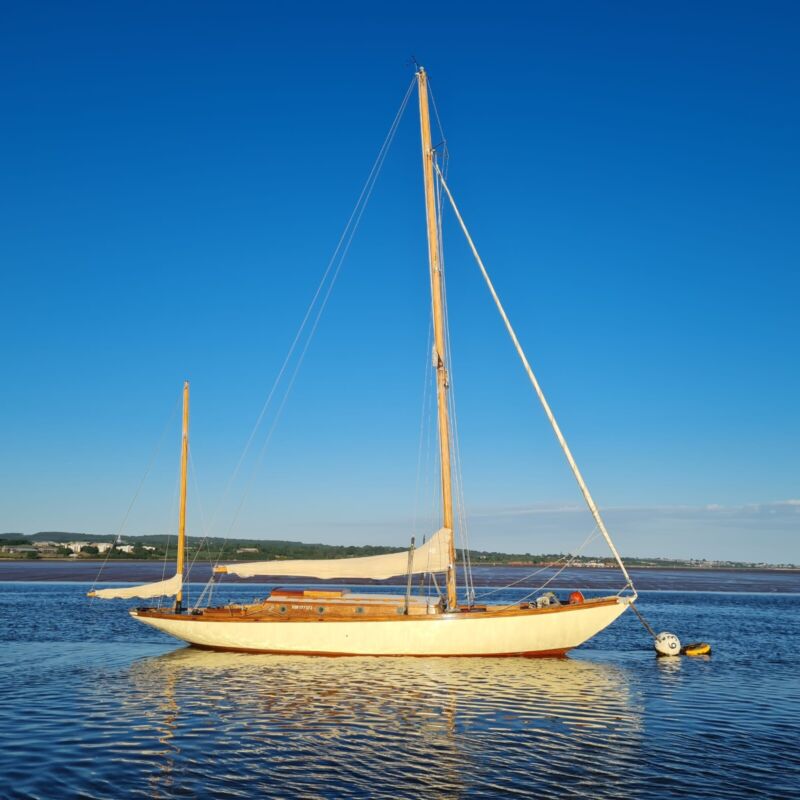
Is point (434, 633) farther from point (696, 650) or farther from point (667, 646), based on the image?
point (696, 650)

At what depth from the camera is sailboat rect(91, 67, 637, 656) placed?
2997cm

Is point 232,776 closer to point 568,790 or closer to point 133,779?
point 133,779

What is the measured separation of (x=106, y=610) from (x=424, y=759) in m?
44.3

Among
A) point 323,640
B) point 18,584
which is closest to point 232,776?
point 323,640

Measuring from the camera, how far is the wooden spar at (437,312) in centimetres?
3219

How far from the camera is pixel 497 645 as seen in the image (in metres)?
30.2

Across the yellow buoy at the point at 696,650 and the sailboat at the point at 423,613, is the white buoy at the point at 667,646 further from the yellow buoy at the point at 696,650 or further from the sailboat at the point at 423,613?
the sailboat at the point at 423,613

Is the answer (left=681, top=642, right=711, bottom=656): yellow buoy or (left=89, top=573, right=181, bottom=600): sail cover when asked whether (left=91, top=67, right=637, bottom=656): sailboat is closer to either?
(left=89, top=573, right=181, bottom=600): sail cover

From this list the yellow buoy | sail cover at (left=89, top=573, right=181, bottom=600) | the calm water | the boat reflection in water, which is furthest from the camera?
the yellow buoy

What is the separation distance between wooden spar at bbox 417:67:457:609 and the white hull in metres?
2.07

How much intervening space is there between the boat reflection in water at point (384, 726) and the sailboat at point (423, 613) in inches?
37.6

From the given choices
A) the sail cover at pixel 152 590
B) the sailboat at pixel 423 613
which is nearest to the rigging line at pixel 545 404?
the sailboat at pixel 423 613

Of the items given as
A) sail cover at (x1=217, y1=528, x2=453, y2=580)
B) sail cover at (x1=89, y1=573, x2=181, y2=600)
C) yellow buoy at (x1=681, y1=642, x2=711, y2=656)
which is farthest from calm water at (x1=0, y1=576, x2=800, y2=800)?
sail cover at (x1=217, y1=528, x2=453, y2=580)

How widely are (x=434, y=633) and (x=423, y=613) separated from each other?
35.7 inches
